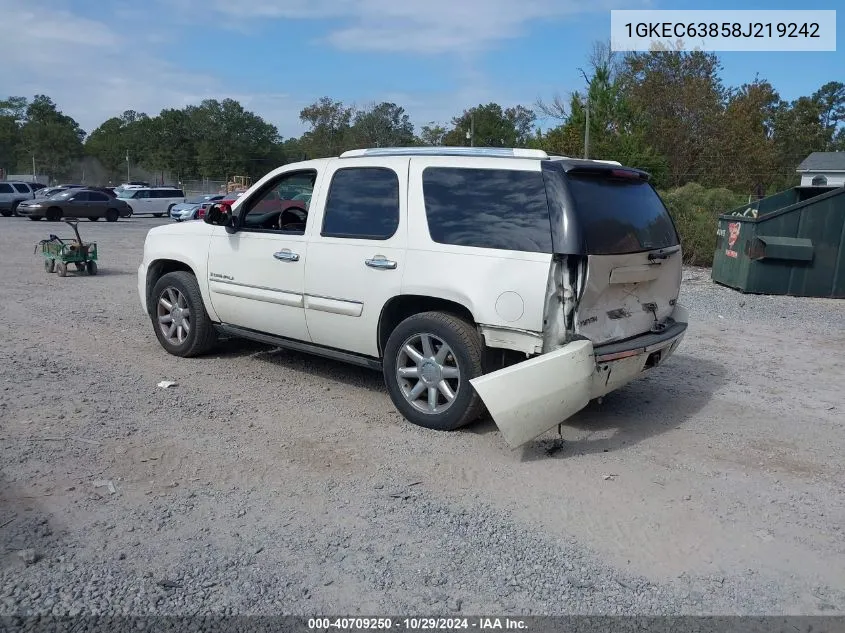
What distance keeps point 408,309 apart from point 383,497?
170 centimetres

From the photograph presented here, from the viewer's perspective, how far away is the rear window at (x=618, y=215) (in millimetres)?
4738

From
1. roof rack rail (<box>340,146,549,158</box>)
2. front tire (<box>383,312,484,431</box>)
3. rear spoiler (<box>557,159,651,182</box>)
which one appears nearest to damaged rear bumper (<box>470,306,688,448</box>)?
front tire (<box>383,312,484,431</box>)

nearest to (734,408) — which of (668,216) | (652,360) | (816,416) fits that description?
(816,416)

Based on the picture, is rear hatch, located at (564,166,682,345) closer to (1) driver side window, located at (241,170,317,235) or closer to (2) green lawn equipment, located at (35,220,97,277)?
(1) driver side window, located at (241,170,317,235)

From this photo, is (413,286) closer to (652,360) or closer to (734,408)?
(652,360)

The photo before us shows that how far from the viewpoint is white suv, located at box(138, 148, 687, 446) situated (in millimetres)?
4629

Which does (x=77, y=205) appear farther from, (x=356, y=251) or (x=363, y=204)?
(x=356, y=251)

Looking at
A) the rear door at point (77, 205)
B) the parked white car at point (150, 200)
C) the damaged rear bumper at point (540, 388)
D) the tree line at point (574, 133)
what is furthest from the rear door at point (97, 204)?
the damaged rear bumper at point (540, 388)

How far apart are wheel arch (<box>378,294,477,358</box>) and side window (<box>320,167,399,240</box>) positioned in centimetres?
50

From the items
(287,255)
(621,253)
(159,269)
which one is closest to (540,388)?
(621,253)

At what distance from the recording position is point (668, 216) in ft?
18.9

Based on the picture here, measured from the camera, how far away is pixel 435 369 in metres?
5.20

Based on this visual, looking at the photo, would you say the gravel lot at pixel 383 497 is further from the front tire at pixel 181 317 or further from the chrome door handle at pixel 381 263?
the chrome door handle at pixel 381 263

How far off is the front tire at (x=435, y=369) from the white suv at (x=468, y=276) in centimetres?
1
